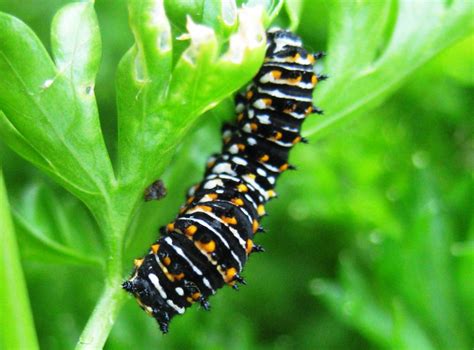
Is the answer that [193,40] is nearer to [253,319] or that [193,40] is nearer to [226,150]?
[226,150]

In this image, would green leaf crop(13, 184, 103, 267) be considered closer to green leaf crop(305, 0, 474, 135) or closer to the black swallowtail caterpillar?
the black swallowtail caterpillar

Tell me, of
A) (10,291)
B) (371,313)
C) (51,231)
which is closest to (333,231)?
(371,313)

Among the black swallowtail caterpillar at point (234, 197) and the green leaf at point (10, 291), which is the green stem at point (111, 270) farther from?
the green leaf at point (10, 291)

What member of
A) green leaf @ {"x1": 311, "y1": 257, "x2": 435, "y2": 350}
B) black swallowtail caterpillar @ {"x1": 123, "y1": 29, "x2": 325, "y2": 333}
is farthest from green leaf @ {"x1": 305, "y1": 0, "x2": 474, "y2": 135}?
green leaf @ {"x1": 311, "y1": 257, "x2": 435, "y2": 350}

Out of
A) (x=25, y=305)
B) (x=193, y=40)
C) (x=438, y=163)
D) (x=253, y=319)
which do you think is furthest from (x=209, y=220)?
(x=438, y=163)

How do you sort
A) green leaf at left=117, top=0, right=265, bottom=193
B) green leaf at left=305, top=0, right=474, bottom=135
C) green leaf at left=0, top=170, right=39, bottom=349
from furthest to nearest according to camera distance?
green leaf at left=305, top=0, right=474, bottom=135, green leaf at left=117, top=0, right=265, bottom=193, green leaf at left=0, top=170, right=39, bottom=349

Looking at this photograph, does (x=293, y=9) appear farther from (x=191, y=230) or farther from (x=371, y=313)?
(x=371, y=313)
